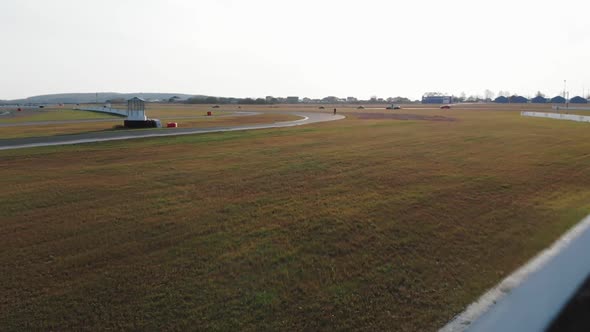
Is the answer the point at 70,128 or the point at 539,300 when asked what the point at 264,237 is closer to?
the point at 539,300

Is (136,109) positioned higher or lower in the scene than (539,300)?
higher

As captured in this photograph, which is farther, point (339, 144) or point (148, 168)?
point (339, 144)

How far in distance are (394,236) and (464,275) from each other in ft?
6.23

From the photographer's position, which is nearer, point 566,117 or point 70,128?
point 70,128

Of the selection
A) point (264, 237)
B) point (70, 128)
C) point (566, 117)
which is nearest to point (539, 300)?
point (264, 237)

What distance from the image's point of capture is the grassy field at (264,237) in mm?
6172

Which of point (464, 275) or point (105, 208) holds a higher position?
point (105, 208)

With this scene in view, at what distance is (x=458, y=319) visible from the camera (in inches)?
244

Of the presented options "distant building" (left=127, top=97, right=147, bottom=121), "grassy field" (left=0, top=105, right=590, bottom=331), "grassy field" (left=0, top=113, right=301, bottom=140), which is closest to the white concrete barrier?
"grassy field" (left=0, top=105, right=590, bottom=331)

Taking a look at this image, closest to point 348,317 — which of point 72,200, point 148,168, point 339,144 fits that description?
point 72,200

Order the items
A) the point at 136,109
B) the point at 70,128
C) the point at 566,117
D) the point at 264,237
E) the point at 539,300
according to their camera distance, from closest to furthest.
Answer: the point at 539,300 < the point at 264,237 < the point at 70,128 < the point at 136,109 < the point at 566,117

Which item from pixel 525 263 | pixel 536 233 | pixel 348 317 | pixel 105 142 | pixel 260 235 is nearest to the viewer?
pixel 348 317

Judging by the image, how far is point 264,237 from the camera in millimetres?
8703

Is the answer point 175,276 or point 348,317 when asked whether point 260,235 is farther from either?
point 348,317
